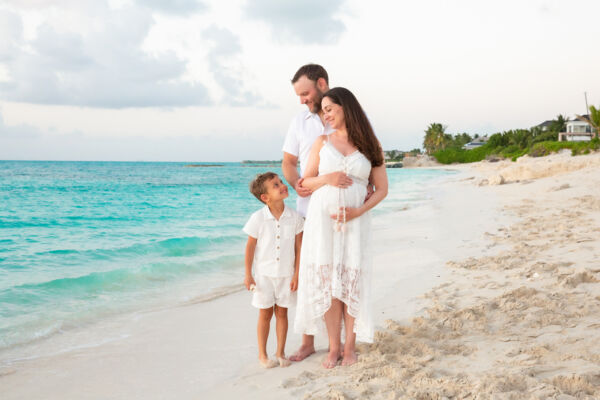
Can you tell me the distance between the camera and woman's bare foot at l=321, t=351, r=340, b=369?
3189mm

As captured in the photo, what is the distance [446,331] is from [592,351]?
40.3 inches

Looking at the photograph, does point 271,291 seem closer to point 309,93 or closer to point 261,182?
point 261,182

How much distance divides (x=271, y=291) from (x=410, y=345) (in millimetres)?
1117

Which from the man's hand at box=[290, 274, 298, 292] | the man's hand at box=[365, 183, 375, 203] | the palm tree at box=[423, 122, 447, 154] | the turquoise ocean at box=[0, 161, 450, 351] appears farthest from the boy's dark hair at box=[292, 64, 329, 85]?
the palm tree at box=[423, 122, 447, 154]

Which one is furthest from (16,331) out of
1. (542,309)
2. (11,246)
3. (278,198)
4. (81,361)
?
(11,246)

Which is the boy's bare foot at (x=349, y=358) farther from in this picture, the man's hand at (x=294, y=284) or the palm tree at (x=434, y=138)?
the palm tree at (x=434, y=138)

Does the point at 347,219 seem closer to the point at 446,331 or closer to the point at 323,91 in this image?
the point at 323,91

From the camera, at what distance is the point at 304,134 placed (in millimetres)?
3365

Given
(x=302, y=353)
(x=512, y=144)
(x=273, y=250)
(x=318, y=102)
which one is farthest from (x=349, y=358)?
(x=512, y=144)

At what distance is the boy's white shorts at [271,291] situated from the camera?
3.33 metres

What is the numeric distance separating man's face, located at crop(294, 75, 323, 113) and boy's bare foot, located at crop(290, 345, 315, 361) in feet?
5.90

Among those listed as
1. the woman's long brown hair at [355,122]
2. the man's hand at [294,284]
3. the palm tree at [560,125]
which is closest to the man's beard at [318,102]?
the woman's long brown hair at [355,122]

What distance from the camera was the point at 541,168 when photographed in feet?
70.4

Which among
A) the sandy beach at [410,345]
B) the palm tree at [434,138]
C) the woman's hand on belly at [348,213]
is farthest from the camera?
the palm tree at [434,138]
